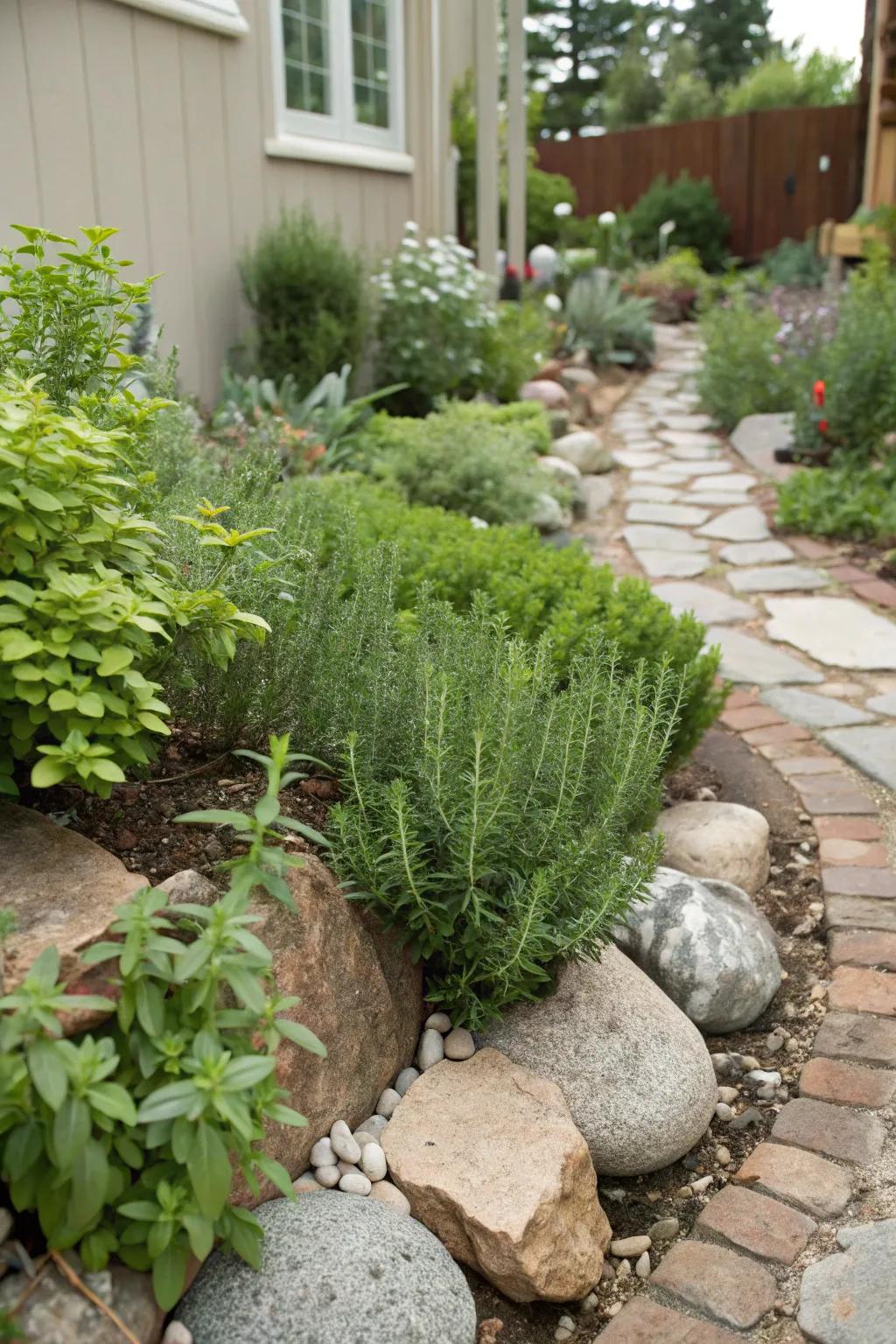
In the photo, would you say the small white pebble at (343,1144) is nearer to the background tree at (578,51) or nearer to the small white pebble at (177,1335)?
the small white pebble at (177,1335)

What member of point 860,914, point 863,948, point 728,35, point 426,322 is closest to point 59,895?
point 863,948

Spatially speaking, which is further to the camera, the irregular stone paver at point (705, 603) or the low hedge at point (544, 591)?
the irregular stone paver at point (705, 603)

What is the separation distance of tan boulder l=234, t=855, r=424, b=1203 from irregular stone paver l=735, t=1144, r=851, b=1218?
0.67 metres

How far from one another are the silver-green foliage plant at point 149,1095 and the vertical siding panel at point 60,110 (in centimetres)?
396

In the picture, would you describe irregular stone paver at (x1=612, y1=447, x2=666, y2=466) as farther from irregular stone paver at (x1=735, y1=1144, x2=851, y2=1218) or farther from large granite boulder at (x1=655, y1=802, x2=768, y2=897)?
irregular stone paver at (x1=735, y1=1144, x2=851, y2=1218)

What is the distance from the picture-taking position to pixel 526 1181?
6.27 ft

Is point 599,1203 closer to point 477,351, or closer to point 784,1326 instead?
point 784,1326

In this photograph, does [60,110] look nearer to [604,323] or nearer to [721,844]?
[721,844]

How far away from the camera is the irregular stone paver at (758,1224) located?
6.36 ft

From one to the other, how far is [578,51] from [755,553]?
2904cm

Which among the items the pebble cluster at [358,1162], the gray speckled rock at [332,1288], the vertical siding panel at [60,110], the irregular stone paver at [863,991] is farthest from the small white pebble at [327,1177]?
the vertical siding panel at [60,110]

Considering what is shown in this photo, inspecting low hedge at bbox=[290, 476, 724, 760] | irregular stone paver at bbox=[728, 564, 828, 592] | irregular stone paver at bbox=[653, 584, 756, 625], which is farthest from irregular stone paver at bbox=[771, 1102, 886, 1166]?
irregular stone paver at bbox=[728, 564, 828, 592]

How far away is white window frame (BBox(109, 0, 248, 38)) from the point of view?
16.7 ft

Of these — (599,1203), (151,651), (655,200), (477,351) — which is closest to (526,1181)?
(599,1203)
